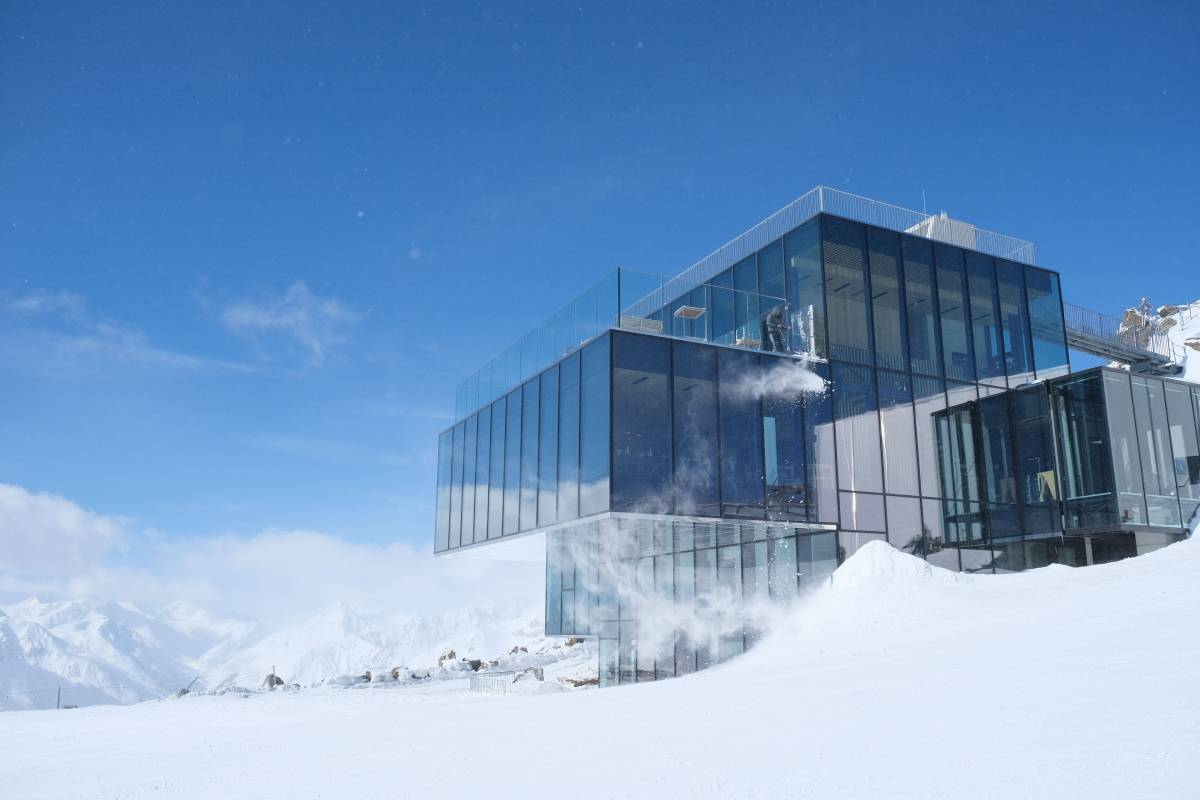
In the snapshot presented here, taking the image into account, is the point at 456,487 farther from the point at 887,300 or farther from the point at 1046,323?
the point at 1046,323

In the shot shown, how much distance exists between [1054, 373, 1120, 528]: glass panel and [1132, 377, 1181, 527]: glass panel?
1.18 m

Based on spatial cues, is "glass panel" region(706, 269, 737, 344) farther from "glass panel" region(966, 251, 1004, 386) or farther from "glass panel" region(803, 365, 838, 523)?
"glass panel" region(966, 251, 1004, 386)

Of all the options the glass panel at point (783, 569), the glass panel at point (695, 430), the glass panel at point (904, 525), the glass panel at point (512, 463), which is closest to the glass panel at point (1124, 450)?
the glass panel at point (904, 525)

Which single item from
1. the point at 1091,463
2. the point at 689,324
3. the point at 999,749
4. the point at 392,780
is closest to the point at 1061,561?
the point at 1091,463

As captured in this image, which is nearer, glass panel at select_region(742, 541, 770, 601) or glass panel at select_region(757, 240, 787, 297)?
glass panel at select_region(742, 541, 770, 601)

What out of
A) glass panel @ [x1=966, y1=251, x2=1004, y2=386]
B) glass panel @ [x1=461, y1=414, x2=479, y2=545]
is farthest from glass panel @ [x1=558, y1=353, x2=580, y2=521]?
glass panel @ [x1=966, y1=251, x2=1004, y2=386]

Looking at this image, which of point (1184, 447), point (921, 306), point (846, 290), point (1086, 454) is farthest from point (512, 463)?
point (1184, 447)

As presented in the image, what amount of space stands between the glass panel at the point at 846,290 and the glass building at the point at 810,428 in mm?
62

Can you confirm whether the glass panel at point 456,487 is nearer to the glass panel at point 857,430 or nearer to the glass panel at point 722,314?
the glass panel at point 722,314

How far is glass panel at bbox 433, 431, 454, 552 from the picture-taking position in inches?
1272

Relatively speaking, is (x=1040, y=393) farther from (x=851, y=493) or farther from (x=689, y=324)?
(x=689, y=324)

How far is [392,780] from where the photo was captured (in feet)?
33.7

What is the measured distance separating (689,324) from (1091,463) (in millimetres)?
11807

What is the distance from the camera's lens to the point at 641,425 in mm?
21125
